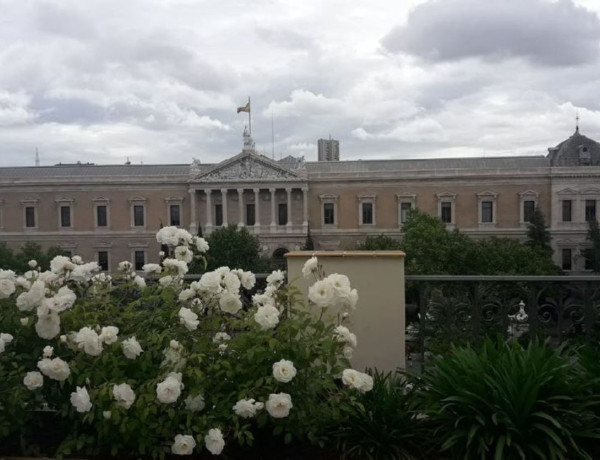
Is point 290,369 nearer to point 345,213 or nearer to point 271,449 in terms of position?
point 271,449

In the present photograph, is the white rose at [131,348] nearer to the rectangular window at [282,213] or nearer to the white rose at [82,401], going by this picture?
the white rose at [82,401]

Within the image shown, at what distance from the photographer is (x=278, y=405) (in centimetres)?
251

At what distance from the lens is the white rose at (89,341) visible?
2.60 m

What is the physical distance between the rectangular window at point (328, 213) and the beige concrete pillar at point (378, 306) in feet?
139

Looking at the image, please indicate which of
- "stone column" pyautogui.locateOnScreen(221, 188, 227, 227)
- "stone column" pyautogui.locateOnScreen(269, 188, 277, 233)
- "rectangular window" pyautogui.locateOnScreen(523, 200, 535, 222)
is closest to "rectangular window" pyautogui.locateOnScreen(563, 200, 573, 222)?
"rectangular window" pyautogui.locateOnScreen(523, 200, 535, 222)

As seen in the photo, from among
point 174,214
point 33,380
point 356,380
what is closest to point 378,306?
point 356,380

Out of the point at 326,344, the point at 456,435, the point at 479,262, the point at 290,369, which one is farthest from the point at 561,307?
the point at 479,262

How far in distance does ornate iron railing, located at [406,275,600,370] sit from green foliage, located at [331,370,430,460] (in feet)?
3.06

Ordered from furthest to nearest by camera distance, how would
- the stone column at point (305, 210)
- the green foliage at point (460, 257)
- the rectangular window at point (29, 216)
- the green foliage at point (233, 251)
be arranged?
the rectangular window at point (29, 216)
the stone column at point (305, 210)
the green foliage at point (233, 251)
the green foliage at point (460, 257)

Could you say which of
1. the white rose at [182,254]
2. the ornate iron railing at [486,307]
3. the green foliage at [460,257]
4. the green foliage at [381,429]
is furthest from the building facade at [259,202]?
the green foliage at [381,429]

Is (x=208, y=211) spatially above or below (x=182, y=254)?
below

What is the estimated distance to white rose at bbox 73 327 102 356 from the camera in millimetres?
2604

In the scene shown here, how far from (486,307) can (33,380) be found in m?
3.06

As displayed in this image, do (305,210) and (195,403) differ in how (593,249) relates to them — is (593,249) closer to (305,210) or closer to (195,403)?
(305,210)
